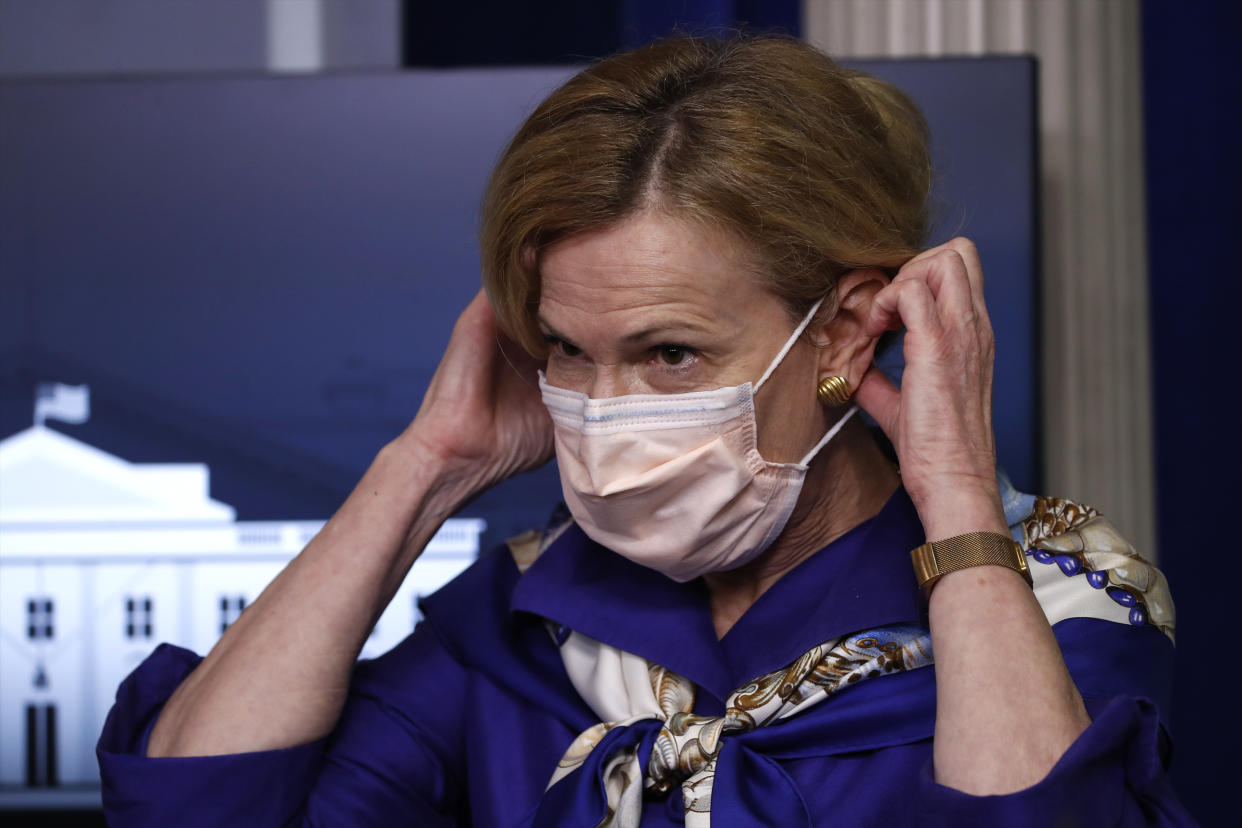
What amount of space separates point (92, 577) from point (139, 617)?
0.12m

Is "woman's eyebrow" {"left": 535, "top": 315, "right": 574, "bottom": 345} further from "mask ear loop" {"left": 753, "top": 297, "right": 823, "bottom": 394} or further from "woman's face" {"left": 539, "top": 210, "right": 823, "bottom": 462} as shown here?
"mask ear loop" {"left": 753, "top": 297, "right": 823, "bottom": 394}

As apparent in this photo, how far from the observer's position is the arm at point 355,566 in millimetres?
1327

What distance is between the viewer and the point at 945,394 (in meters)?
1.17

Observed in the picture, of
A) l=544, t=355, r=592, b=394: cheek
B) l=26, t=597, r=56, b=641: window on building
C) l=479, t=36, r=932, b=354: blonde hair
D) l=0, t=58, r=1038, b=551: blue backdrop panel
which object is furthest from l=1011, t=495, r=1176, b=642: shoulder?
l=26, t=597, r=56, b=641: window on building

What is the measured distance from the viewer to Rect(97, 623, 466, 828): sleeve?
4.22 feet

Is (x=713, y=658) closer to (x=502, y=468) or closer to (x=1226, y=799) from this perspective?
(x=502, y=468)

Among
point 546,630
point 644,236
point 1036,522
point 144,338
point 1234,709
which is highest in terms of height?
point 644,236

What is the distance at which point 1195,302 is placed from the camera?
7.88ft

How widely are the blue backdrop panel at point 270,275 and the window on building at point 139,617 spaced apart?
26 cm

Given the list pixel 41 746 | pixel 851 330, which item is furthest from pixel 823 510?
pixel 41 746

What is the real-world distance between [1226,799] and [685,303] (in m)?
1.82

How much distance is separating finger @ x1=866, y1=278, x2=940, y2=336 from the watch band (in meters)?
0.21

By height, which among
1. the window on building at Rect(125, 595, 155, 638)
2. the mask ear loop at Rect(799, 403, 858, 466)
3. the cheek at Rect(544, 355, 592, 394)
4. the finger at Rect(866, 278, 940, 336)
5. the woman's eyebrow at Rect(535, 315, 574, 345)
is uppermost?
the finger at Rect(866, 278, 940, 336)

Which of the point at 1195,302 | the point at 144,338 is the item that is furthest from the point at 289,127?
the point at 1195,302
